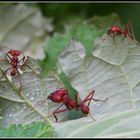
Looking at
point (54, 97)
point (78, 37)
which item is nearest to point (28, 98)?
point (54, 97)

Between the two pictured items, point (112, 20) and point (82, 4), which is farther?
point (82, 4)

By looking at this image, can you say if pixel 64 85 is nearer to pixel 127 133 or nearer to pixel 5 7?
pixel 127 133

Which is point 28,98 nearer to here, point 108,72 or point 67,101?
point 67,101

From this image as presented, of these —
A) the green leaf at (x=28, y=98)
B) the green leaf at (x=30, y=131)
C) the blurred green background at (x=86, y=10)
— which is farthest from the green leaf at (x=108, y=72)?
the blurred green background at (x=86, y=10)

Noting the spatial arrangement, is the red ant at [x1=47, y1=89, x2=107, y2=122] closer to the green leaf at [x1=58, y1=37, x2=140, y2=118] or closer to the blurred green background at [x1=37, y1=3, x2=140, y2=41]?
the green leaf at [x1=58, y1=37, x2=140, y2=118]

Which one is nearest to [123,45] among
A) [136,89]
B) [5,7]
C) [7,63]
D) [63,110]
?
[136,89]

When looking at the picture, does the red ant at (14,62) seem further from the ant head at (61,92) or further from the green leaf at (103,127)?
the green leaf at (103,127)
